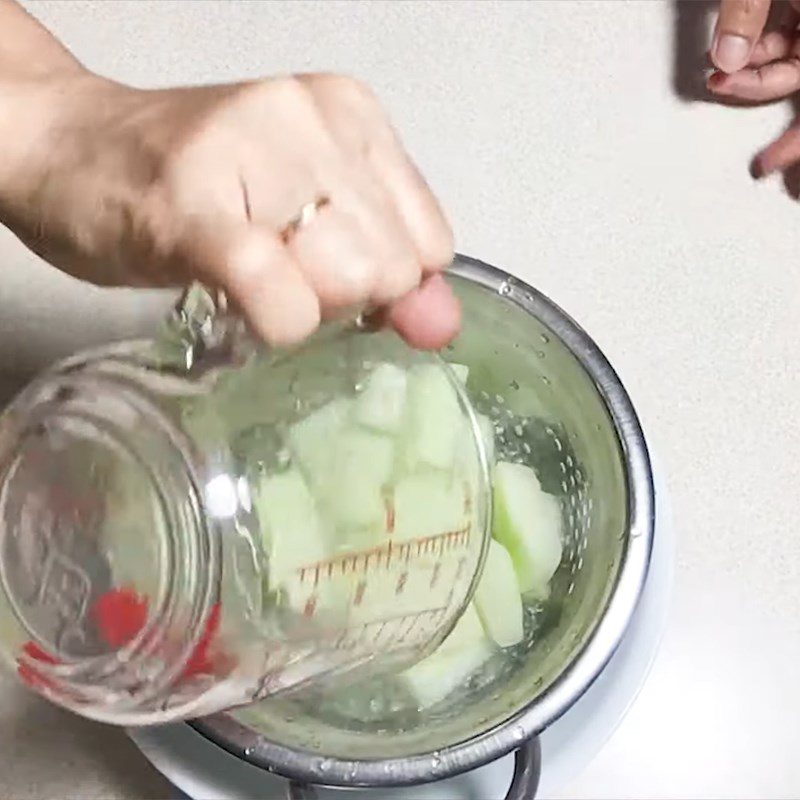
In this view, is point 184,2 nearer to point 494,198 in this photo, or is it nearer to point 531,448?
point 494,198

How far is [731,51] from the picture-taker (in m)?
0.70

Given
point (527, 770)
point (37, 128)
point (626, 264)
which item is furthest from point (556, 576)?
point (37, 128)

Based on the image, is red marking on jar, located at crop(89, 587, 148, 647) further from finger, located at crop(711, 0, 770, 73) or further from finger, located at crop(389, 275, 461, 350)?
finger, located at crop(711, 0, 770, 73)

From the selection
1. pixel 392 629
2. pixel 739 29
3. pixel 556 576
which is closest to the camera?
pixel 392 629

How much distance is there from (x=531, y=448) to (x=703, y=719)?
7.0 inches

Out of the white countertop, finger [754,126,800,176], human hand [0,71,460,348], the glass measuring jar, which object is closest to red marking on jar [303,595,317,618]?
the glass measuring jar

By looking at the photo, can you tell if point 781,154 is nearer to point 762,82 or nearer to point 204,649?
point 762,82

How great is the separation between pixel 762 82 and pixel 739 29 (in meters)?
0.04

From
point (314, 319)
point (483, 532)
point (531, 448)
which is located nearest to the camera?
point (314, 319)

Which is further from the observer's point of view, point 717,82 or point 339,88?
point 717,82

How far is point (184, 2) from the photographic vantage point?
2.55 ft

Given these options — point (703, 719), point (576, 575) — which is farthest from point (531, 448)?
point (703, 719)

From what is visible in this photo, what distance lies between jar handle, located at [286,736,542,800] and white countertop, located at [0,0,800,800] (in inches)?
3.8

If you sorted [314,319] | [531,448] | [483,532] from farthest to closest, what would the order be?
1. [531,448]
2. [483,532]
3. [314,319]
